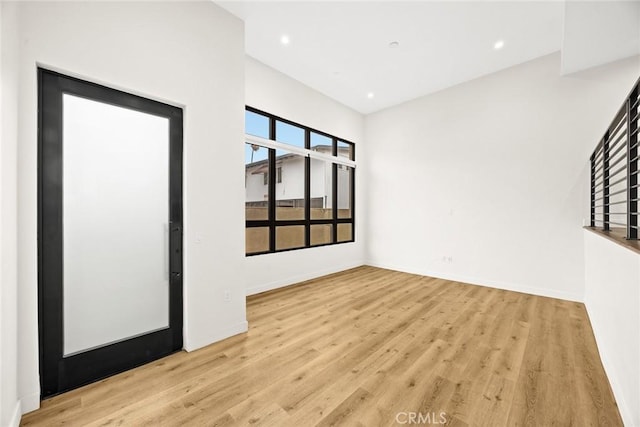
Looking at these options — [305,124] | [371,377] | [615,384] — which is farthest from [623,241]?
[305,124]

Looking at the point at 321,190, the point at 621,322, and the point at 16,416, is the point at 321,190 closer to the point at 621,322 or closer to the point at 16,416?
the point at 621,322

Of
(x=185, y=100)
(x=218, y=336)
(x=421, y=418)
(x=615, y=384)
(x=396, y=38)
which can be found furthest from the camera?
(x=396, y=38)

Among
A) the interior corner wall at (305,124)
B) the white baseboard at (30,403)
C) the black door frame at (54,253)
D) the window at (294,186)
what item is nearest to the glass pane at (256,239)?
the window at (294,186)

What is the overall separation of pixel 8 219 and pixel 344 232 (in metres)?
4.99

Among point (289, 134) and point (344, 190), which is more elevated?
point (289, 134)

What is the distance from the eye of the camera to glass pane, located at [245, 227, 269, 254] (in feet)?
13.3

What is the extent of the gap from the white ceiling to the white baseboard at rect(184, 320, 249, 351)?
3316mm

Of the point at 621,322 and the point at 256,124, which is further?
the point at 256,124

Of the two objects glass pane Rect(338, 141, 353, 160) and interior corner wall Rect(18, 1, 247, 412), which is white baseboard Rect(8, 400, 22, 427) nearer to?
interior corner wall Rect(18, 1, 247, 412)

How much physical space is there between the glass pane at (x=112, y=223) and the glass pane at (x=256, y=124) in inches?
70.6

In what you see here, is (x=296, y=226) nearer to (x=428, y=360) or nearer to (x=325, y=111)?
(x=325, y=111)

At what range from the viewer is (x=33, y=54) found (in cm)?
170

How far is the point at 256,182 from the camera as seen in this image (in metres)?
4.23

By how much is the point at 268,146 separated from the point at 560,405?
4.18 m
